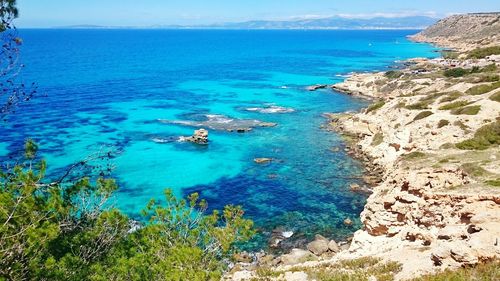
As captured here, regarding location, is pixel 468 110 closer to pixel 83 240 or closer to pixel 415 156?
pixel 415 156

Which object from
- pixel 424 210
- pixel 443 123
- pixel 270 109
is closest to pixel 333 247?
pixel 424 210

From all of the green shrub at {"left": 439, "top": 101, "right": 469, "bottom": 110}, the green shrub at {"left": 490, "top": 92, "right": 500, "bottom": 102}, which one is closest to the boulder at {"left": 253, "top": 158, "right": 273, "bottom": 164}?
the green shrub at {"left": 439, "top": 101, "right": 469, "bottom": 110}

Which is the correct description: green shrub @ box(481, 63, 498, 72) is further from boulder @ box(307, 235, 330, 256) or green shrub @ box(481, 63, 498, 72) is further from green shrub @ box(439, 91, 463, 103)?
boulder @ box(307, 235, 330, 256)

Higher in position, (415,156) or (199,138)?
(415,156)

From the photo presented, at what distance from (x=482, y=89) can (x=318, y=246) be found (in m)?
36.9

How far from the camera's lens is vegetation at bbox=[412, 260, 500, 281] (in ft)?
50.2

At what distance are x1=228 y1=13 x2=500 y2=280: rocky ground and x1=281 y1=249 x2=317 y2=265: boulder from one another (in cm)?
7

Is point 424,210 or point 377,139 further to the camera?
point 377,139

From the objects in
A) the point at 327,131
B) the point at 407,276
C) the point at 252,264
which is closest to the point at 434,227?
the point at 407,276

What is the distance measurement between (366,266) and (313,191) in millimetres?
20950

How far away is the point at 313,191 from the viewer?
4244cm

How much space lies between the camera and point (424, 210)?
1008 inches

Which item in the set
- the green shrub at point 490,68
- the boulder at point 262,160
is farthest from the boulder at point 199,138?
the green shrub at point 490,68

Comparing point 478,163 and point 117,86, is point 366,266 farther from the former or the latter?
point 117,86
